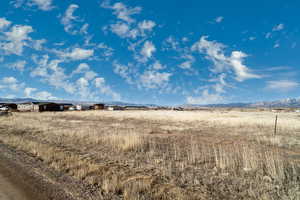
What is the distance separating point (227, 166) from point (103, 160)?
536cm

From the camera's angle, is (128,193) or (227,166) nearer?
(128,193)

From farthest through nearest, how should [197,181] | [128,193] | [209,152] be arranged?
[209,152] → [197,181] → [128,193]

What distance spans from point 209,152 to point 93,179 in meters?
6.64

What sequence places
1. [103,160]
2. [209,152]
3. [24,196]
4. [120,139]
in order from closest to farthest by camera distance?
[24,196] → [103,160] → [209,152] → [120,139]

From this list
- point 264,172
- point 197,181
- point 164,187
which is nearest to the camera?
point 164,187

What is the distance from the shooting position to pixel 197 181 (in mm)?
6293

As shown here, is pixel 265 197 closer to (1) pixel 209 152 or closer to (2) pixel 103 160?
(1) pixel 209 152

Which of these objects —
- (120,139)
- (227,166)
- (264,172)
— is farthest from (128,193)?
(120,139)

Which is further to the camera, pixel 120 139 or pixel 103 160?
pixel 120 139

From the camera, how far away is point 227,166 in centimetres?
777

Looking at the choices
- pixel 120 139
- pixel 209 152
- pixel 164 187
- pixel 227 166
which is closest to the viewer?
pixel 164 187

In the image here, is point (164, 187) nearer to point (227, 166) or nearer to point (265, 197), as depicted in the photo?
point (265, 197)

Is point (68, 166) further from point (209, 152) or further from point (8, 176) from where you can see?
point (209, 152)

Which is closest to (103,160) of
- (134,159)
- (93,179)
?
(134,159)
